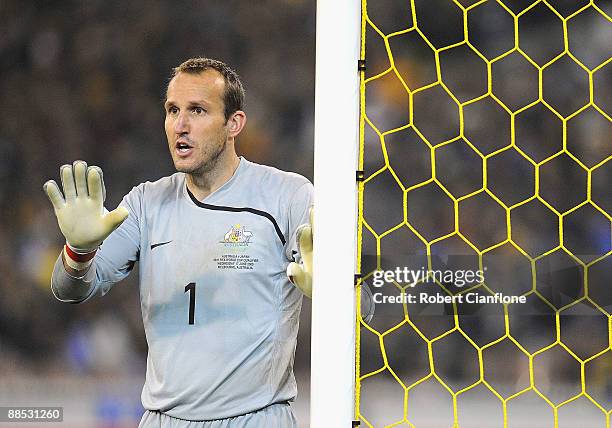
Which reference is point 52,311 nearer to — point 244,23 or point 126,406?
point 126,406

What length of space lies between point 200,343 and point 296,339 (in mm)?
179

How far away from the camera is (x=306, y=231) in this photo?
1.30 m

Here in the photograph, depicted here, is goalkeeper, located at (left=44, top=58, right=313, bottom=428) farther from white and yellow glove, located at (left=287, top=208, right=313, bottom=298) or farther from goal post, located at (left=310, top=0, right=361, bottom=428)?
goal post, located at (left=310, top=0, right=361, bottom=428)

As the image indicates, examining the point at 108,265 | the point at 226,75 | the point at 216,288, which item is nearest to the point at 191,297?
the point at 216,288

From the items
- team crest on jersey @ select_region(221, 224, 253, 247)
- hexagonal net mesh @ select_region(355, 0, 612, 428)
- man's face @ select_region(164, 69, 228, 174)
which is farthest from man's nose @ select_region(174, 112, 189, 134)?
hexagonal net mesh @ select_region(355, 0, 612, 428)

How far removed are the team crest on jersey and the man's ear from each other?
7.9 inches

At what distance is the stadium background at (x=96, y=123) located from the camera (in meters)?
1.88

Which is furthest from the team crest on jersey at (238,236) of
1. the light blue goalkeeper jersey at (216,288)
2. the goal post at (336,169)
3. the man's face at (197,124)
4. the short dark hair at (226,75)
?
the goal post at (336,169)

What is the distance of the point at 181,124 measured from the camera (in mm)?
1746

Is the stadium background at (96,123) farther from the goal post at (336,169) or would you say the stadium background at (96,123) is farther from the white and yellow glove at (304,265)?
the goal post at (336,169)

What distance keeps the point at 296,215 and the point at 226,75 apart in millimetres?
355

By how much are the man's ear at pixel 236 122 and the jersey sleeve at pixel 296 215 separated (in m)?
0.19

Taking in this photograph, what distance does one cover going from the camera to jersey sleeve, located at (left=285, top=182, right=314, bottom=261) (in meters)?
1.63

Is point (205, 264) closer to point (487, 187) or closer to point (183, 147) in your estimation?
point (183, 147)
